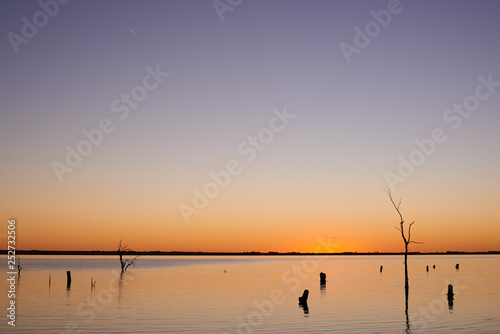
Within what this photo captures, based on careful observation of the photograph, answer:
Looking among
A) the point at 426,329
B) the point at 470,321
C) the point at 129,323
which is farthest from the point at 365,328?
the point at 129,323

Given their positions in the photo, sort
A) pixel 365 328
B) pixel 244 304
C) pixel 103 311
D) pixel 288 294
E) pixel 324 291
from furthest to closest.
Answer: pixel 324 291 < pixel 288 294 < pixel 244 304 < pixel 103 311 < pixel 365 328

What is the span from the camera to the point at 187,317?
38281 millimetres

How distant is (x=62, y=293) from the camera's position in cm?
5588

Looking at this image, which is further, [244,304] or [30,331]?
[244,304]

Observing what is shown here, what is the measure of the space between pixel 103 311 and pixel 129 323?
7125 millimetres

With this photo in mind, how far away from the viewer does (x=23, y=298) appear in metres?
50.2

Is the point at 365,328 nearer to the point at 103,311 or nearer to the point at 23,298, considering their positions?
the point at 103,311

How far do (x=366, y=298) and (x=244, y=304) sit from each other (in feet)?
45.1

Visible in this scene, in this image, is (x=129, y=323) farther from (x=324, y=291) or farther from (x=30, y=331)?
(x=324, y=291)

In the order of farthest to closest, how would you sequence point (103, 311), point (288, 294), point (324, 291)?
point (324, 291) < point (288, 294) < point (103, 311)

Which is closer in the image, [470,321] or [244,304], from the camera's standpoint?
[470,321]

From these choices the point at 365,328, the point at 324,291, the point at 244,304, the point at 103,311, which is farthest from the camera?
the point at 324,291

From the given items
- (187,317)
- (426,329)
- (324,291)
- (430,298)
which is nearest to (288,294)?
(324,291)


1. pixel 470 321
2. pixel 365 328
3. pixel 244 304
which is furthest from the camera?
pixel 244 304
